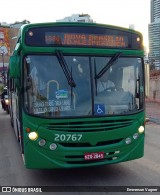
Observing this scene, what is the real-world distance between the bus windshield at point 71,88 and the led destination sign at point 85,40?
290 mm

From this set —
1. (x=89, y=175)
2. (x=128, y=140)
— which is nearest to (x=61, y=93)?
(x=128, y=140)

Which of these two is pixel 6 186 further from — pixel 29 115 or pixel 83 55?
pixel 83 55

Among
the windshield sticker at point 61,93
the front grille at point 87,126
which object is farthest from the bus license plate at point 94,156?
the windshield sticker at point 61,93

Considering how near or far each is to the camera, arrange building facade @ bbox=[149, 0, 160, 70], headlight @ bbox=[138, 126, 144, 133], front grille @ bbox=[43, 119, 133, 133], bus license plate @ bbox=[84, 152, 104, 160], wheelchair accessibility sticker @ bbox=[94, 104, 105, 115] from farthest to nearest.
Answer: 1. building facade @ bbox=[149, 0, 160, 70]
2. headlight @ bbox=[138, 126, 144, 133]
3. wheelchair accessibility sticker @ bbox=[94, 104, 105, 115]
4. bus license plate @ bbox=[84, 152, 104, 160]
5. front grille @ bbox=[43, 119, 133, 133]

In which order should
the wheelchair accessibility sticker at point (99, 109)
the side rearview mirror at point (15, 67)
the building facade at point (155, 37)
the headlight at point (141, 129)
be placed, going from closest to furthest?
the wheelchair accessibility sticker at point (99, 109) < the side rearview mirror at point (15, 67) < the headlight at point (141, 129) < the building facade at point (155, 37)

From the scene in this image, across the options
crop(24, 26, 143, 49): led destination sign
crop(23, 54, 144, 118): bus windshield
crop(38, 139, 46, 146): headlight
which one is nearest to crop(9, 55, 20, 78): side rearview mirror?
crop(23, 54, 144, 118): bus windshield

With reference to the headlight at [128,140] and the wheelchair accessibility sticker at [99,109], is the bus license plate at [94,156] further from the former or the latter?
the wheelchair accessibility sticker at [99,109]

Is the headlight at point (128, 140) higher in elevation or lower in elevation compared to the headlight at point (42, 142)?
lower

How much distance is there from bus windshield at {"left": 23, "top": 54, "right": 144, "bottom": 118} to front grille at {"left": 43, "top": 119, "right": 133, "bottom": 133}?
0.50ft

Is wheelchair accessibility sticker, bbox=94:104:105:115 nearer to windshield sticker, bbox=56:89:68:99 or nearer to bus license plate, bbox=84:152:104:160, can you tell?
windshield sticker, bbox=56:89:68:99

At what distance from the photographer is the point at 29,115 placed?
6297 mm

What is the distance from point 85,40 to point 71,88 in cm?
101

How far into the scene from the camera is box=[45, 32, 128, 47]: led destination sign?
660cm

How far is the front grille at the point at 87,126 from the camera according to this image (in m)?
6.22
